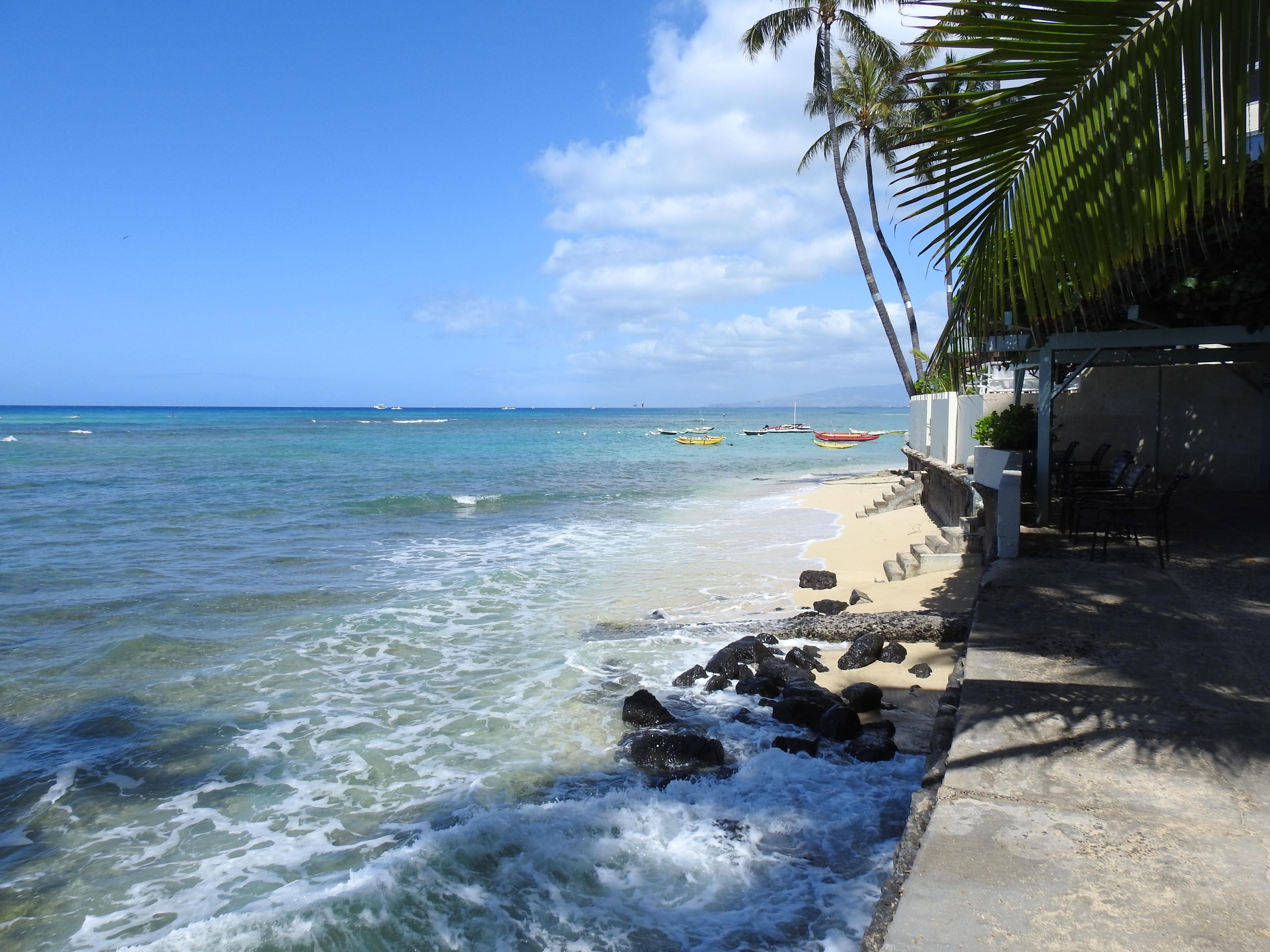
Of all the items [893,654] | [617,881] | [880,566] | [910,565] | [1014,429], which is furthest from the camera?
[880,566]

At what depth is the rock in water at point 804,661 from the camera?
8492 millimetres

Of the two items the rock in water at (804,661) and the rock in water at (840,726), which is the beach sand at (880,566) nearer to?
the rock in water at (804,661)

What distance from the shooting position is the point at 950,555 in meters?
11.6

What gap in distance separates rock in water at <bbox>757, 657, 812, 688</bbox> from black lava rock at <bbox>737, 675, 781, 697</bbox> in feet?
0.21

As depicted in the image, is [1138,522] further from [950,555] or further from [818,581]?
[818,581]

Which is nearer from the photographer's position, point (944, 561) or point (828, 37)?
point (944, 561)

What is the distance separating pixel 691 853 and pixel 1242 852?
9.59 feet

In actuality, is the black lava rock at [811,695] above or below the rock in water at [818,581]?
below

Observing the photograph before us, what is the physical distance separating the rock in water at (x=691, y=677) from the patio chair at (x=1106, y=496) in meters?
4.38

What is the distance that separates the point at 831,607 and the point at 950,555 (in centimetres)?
220

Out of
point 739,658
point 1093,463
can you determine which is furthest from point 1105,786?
point 1093,463

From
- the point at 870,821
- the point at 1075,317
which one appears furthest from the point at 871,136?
the point at 870,821

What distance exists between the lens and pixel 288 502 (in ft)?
81.5

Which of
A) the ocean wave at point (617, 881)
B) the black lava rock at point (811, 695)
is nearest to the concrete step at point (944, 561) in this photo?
the black lava rock at point (811, 695)
